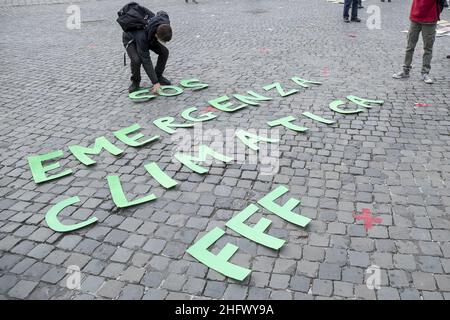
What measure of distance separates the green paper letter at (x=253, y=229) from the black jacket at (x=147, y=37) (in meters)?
3.28

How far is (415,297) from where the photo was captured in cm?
264

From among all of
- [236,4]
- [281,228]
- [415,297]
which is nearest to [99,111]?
[281,228]

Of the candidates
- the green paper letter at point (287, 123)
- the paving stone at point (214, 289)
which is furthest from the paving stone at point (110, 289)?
the green paper letter at point (287, 123)

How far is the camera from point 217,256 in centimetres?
302

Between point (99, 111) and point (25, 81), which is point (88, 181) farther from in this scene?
point (25, 81)

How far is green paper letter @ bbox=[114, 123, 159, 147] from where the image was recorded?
4.70 metres

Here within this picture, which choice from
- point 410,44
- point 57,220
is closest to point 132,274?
point 57,220

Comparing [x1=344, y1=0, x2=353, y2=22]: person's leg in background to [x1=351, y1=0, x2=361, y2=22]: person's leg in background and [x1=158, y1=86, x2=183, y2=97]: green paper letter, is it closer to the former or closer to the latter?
[x1=351, y1=0, x2=361, y2=22]: person's leg in background

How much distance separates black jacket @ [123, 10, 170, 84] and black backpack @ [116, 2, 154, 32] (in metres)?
0.07

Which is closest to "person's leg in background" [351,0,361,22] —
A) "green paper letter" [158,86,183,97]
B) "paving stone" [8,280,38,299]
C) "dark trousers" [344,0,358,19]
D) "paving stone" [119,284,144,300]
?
"dark trousers" [344,0,358,19]

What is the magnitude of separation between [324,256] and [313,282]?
30 cm

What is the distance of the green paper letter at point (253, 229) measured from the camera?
3131mm

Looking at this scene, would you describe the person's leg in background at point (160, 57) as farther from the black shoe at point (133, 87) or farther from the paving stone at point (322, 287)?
the paving stone at point (322, 287)
